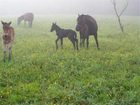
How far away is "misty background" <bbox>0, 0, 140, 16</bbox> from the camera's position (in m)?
82.1

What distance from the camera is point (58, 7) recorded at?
306 feet

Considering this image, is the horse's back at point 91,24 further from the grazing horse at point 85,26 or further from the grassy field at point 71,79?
the grassy field at point 71,79

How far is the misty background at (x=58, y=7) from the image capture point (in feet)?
269

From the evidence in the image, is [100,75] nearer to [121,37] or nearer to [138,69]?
[138,69]

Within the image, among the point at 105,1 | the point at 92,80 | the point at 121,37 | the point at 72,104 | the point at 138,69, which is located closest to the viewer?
the point at 72,104

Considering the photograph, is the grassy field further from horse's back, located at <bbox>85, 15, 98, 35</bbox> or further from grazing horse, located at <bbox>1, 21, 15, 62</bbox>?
horse's back, located at <bbox>85, 15, 98, 35</bbox>

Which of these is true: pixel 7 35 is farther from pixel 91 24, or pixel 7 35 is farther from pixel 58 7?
pixel 58 7

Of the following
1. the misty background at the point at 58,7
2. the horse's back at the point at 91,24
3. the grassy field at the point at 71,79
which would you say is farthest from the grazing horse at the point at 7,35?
the misty background at the point at 58,7

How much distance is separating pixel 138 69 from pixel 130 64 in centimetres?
144

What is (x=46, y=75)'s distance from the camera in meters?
17.5

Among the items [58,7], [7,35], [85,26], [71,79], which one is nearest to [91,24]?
[85,26]

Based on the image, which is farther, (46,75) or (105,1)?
(105,1)

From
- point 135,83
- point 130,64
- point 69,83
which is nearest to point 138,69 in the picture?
point 130,64

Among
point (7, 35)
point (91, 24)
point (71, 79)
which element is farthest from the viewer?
point (91, 24)
